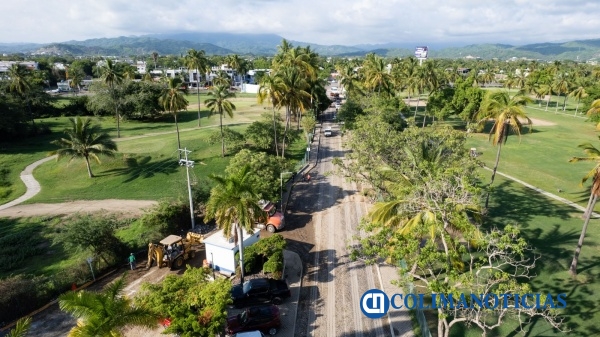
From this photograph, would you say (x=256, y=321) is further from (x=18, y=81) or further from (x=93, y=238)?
(x=18, y=81)

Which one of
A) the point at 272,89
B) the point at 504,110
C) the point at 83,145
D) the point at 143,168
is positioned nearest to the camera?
the point at 504,110

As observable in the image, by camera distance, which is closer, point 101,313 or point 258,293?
point 101,313

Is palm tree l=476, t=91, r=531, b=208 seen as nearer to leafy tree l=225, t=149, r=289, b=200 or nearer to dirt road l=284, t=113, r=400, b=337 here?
dirt road l=284, t=113, r=400, b=337

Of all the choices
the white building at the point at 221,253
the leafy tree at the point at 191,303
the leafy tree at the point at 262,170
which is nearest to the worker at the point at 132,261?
the white building at the point at 221,253

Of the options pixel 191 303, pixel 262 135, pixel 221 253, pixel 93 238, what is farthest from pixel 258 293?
pixel 262 135

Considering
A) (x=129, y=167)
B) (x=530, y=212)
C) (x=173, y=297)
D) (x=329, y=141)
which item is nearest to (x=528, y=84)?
(x=329, y=141)

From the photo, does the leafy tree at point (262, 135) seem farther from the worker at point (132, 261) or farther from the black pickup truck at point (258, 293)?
the black pickup truck at point (258, 293)

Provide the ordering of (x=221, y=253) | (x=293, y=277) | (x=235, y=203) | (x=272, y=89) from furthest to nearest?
1. (x=272, y=89)
2. (x=221, y=253)
3. (x=293, y=277)
4. (x=235, y=203)

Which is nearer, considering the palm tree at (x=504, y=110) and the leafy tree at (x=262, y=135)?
the palm tree at (x=504, y=110)
